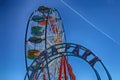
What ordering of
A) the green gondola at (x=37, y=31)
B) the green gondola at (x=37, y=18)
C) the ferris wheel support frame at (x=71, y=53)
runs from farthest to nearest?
1. the green gondola at (x=37, y=31)
2. the green gondola at (x=37, y=18)
3. the ferris wheel support frame at (x=71, y=53)

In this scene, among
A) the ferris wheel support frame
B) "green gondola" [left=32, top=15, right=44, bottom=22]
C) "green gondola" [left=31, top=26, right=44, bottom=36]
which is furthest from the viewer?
"green gondola" [left=31, top=26, right=44, bottom=36]

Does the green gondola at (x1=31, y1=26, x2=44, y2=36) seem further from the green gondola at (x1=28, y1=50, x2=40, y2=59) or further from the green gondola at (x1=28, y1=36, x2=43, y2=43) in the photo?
the green gondola at (x1=28, y1=50, x2=40, y2=59)

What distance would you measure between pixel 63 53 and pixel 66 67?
61cm

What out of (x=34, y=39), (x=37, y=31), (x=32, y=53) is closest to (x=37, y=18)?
(x=37, y=31)

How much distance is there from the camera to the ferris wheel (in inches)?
338

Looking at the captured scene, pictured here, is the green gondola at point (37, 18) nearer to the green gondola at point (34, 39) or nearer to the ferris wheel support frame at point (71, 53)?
the green gondola at point (34, 39)

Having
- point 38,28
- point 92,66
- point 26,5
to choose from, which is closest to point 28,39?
point 38,28

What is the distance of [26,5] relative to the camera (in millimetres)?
8922

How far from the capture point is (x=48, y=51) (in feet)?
28.6

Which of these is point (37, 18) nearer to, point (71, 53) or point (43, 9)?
point (43, 9)

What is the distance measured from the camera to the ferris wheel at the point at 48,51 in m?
8.59

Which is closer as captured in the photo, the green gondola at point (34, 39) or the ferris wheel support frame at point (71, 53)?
the ferris wheel support frame at point (71, 53)

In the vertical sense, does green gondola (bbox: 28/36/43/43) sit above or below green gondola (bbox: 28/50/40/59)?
above

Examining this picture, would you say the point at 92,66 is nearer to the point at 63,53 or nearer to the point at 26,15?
the point at 63,53
